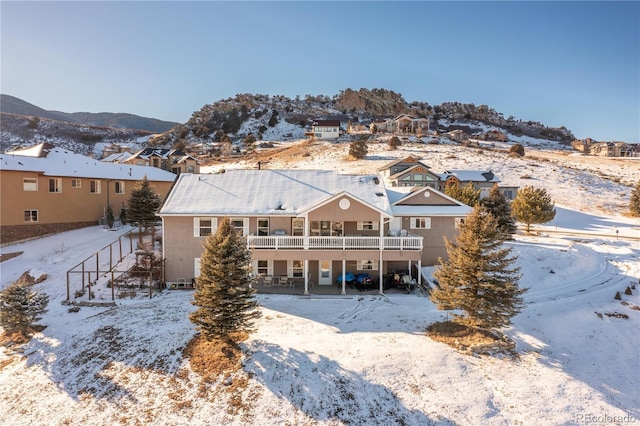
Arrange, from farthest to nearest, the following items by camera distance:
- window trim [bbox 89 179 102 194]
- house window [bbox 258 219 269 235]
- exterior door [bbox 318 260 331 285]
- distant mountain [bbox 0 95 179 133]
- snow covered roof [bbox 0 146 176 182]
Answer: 1. distant mountain [bbox 0 95 179 133]
2. window trim [bbox 89 179 102 194]
3. snow covered roof [bbox 0 146 176 182]
4. exterior door [bbox 318 260 331 285]
5. house window [bbox 258 219 269 235]

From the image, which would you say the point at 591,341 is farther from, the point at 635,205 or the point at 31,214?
the point at 31,214

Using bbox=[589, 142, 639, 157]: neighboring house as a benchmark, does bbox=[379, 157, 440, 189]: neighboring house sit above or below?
below

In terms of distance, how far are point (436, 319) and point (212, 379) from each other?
34.3 feet

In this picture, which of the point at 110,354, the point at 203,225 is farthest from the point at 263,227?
the point at 110,354

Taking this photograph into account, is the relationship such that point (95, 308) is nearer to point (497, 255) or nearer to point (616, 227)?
point (497, 255)

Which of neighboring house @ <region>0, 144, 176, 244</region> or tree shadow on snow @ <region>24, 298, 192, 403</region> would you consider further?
neighboring house @ <region>0, 144, 176, 244</region>

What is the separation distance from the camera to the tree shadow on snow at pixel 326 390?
414 inches

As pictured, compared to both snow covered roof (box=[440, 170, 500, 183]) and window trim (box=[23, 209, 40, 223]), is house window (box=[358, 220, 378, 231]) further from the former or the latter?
snow covered roof (box=[440, 170, 500, 183])

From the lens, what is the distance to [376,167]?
51.7 meters

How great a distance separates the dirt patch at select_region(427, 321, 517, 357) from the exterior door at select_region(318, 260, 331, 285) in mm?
7211

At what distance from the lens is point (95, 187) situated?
31609 mm

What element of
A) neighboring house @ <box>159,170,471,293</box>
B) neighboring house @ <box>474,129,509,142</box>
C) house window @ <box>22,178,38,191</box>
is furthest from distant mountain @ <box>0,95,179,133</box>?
neighboring house @ <box>159,170,471,293</box>

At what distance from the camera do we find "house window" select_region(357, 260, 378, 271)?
832 inches

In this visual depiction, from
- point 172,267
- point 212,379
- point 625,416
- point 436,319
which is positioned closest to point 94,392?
point 212,379
